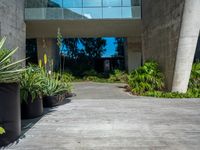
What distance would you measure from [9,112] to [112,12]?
18.0 metres

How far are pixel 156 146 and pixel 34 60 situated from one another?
Answer: 3111 centimetres

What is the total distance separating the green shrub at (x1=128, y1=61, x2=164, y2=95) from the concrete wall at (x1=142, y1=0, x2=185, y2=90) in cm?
35

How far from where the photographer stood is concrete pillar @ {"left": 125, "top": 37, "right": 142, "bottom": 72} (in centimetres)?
2797

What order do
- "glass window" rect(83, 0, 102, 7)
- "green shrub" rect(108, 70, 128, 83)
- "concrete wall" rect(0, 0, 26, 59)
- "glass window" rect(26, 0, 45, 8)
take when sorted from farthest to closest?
"green shrub" rect(108, 70, 128, 83) < "glass window" rect(26, 0, 45, 8) < "glass window" rect(83, 0, 102, 7) < "concrete wall" rect(0, 0, 26, 59)

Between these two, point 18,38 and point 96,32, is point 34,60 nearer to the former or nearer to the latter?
point 96,32

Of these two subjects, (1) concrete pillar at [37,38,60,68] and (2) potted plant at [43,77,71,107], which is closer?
(2) potted plant at [43,77,71,107]

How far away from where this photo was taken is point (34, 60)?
34.4 meters

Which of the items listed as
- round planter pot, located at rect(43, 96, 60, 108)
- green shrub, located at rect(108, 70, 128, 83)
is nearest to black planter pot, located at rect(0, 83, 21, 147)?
round planter pot, located at rect(43, 96, 60, 108)

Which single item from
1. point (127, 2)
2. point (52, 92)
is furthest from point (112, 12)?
point (52, 92)

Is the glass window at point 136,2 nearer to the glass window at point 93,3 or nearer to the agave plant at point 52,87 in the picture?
the glass window at point 93,3

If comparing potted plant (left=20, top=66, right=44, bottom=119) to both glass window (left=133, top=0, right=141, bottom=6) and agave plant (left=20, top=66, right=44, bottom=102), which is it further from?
glass window (left=133, top=0, right=141, bottom=6)

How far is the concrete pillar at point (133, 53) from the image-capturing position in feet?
91.8

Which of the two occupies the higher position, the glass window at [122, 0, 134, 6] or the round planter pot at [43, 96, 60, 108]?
the glass window at [122, 0, 134, 6]

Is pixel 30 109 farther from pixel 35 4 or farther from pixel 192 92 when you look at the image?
pixel 35 4
